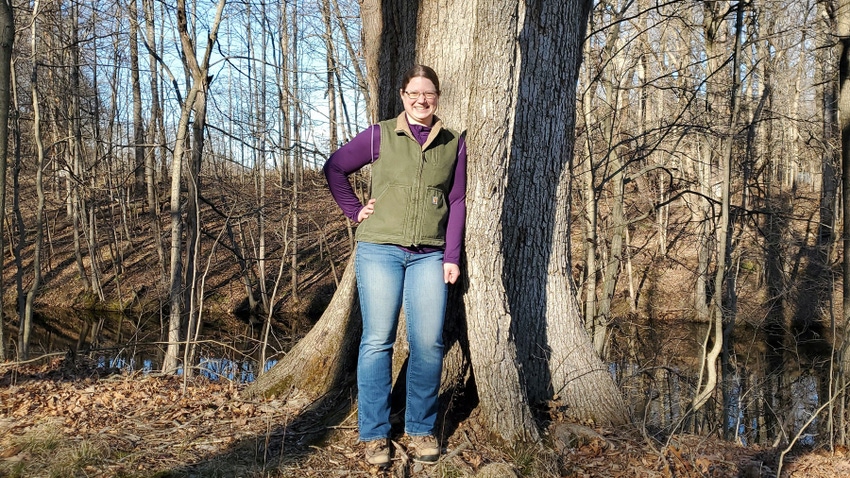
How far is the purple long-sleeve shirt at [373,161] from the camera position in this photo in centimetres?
303

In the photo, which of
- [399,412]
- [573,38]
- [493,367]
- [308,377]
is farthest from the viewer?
[308,377]

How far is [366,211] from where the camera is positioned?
10.0ft

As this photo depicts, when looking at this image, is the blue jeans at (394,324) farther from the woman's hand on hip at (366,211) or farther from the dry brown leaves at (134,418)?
the dry brown leaves at (134,418)

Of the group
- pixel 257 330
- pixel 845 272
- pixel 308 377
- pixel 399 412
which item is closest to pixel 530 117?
pixel 399 412

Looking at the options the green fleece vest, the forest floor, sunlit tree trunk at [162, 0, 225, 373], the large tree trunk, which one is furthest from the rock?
sunlit tree trunk at [162, 0, 225, 373]

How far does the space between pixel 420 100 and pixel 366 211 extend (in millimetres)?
579

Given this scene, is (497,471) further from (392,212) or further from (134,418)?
(134,418)

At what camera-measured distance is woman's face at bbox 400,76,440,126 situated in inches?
116

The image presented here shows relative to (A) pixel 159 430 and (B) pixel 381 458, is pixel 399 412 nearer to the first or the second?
(B) pixel 381 458

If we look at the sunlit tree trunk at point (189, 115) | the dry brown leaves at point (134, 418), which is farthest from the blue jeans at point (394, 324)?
the sunlit tree trunk at point (189, 115)

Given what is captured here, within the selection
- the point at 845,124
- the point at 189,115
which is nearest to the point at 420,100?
the point at 189,115

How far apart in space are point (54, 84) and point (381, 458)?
17.3 m

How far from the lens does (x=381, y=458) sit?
9.90 feet

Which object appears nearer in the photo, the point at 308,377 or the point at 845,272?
the point at 308,377
